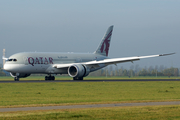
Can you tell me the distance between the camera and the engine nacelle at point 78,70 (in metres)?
56.3

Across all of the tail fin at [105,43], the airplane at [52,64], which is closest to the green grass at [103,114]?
the airplane at [52,64]

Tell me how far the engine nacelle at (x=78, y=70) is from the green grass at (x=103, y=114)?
37.0 m

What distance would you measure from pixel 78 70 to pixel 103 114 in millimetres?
38975

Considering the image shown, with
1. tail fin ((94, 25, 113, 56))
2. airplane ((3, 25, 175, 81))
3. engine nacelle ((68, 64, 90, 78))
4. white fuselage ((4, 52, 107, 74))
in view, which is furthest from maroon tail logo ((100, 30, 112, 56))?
engine nacelle ((68, 64, 90, 78))

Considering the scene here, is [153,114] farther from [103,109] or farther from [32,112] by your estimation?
[32,112]

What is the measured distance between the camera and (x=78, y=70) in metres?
56.2

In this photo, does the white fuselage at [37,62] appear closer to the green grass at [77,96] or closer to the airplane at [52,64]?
the airplane at [52,64]

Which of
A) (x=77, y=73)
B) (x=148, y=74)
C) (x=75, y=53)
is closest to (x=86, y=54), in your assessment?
(x=75, y=53)

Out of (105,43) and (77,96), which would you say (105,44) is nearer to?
(105,43)

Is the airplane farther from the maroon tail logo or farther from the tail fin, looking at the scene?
the maroon tail logo

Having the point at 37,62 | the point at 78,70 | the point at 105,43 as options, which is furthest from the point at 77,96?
the point at 105,43

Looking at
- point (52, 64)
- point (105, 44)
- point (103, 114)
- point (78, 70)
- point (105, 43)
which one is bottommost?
point (103, 114)

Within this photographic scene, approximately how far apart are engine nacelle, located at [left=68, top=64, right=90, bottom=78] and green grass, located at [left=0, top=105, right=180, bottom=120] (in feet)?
121

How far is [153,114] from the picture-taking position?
688 inches
